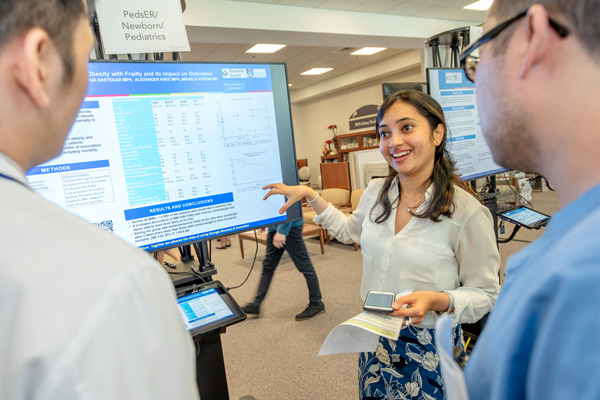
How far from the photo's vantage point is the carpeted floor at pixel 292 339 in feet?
7.44

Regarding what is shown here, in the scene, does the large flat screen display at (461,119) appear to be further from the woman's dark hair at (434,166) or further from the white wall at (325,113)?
the white wall at (325,113)

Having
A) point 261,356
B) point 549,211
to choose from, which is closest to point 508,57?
point 261,356

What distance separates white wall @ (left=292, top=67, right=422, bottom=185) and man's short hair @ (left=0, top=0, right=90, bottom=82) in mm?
9153

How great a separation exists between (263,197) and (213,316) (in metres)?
0.41

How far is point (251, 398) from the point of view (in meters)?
2.08

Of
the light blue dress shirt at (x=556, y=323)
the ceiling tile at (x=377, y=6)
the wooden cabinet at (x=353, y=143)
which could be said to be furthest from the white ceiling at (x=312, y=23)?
the light blue dress shirt at (x=556, y=323)

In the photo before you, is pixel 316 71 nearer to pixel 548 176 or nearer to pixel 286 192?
pixel 286 192

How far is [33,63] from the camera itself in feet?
1.27

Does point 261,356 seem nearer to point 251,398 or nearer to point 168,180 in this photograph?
point 251,398

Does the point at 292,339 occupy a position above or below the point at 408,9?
below

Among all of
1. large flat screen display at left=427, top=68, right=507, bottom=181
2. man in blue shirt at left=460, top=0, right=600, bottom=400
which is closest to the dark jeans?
large flat screen display at left=427, top=68, right=507, bottom=181

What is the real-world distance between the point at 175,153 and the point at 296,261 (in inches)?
94.7

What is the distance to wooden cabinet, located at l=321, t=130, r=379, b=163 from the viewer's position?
930 centimetres

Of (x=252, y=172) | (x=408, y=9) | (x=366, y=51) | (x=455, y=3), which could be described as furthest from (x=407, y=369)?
(x=366, y=51)
